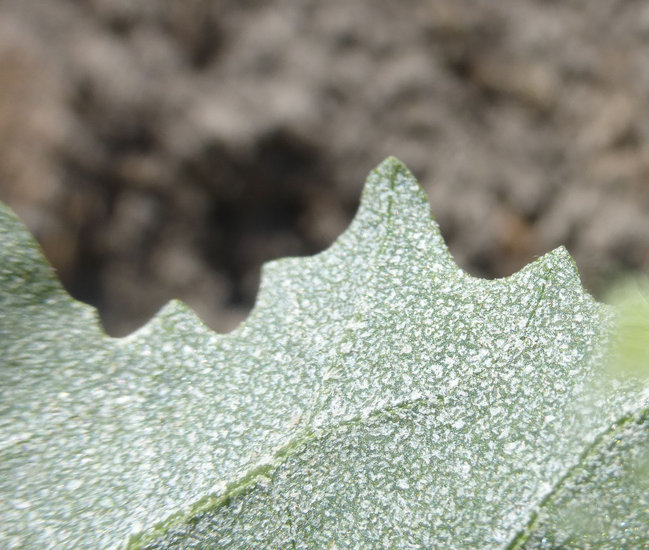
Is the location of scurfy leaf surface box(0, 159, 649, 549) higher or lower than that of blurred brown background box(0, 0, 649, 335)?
lower

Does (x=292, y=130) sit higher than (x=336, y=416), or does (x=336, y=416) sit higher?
(x=292, y=130)

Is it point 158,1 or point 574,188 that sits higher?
point 158,1

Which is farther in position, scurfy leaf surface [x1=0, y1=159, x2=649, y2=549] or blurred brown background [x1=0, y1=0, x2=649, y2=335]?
blurred brown background [x1=0, y1=0, x2=649, y2=335]

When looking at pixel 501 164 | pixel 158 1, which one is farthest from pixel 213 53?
pixel 501 164

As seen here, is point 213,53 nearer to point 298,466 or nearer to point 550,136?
point 550,136
